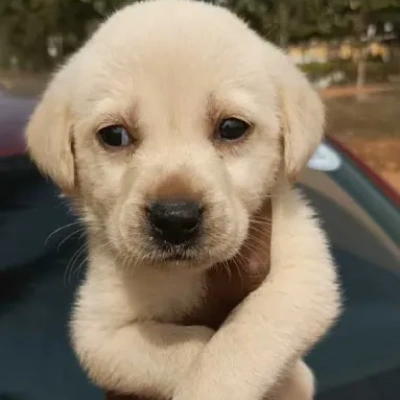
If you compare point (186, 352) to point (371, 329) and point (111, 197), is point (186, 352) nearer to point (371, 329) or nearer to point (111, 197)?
point (111, 197)

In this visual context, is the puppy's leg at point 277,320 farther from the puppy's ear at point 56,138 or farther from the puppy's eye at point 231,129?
the puppy's ear at point 56,138

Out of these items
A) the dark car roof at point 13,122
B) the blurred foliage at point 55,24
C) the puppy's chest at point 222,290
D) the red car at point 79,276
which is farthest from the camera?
the blurred foliage at point 55,24

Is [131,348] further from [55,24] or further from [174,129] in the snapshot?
[55,24]

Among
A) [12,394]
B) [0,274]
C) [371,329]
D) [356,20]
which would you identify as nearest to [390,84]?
[356,20]

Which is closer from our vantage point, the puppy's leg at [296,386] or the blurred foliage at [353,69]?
the puppy's leg at [296,386]

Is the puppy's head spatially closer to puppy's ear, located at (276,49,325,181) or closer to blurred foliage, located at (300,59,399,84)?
puppy's ear, located at (276,49,325,181)

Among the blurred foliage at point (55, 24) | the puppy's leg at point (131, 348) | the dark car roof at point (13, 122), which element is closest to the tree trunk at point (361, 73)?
the blurred foliage at point (55, 24)

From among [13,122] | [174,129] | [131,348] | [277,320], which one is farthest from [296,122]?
[13,122]
